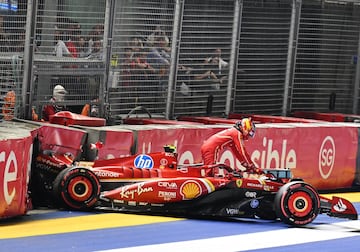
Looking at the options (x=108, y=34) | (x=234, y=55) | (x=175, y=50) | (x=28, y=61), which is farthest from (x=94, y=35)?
Result: (x=234, y=55)

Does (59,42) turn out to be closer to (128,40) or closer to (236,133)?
(128,40)

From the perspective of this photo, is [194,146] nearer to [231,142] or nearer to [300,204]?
[231,142]

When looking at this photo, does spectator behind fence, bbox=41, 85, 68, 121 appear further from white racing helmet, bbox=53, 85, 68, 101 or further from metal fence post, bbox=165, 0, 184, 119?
metal fence post, bbox=165, 0, 184, 119

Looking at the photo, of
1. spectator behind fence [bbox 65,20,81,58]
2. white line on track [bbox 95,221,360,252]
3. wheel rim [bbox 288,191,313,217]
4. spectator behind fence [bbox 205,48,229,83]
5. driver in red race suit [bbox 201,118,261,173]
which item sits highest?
spectator behind fence [bbox 65,20,81,58]

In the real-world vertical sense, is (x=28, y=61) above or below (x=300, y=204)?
above

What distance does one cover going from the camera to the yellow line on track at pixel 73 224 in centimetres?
1260

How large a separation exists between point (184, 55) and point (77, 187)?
5.88 meters

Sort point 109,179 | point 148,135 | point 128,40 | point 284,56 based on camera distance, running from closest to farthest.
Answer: point 109,179 → point 148,135 → point 128,40 → point 284,56

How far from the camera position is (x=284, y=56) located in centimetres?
2162

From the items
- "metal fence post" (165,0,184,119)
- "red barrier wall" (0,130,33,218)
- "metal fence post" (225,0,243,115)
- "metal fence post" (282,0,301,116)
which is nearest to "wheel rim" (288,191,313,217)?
"red barrier wall" (0,130,33,218)

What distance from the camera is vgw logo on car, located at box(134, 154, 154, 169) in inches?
575

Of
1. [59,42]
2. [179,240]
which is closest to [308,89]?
[59,42]

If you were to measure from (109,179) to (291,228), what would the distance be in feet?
8.55

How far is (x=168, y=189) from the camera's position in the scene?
1427cm
